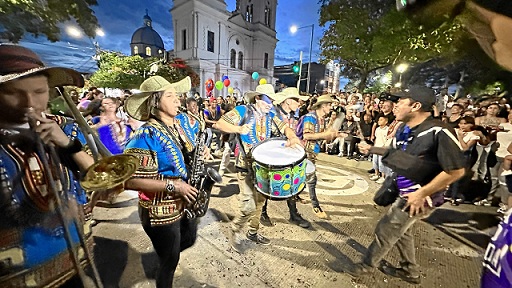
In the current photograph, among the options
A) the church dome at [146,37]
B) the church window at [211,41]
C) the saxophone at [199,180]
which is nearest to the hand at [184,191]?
the saxophone at [199,180]

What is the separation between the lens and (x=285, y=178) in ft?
9.53

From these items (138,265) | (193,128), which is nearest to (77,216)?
(193,128)

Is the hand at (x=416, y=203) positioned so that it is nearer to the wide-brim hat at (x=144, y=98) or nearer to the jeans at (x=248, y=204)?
the jeans at (x=248, y=204)

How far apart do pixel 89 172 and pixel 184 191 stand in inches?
30.4

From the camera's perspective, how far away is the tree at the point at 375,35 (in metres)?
8.89

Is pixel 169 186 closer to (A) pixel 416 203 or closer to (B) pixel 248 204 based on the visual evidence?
(B) pixel 248 204

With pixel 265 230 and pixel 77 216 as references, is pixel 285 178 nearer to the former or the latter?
pixel 265 230

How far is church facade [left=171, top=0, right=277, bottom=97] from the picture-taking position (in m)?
32.9

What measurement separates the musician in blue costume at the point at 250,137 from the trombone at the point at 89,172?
1.93m

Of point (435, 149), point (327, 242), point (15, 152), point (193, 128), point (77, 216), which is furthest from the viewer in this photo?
point (327, 242)

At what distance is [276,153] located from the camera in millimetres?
3082

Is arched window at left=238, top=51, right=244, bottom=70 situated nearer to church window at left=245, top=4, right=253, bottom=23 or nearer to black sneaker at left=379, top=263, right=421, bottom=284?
church window at left=245, top=4, right=253, bottom=23

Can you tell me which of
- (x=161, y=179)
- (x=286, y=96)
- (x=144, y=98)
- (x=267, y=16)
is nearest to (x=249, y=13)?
(x=267, y=16)

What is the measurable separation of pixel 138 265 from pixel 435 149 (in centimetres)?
350
